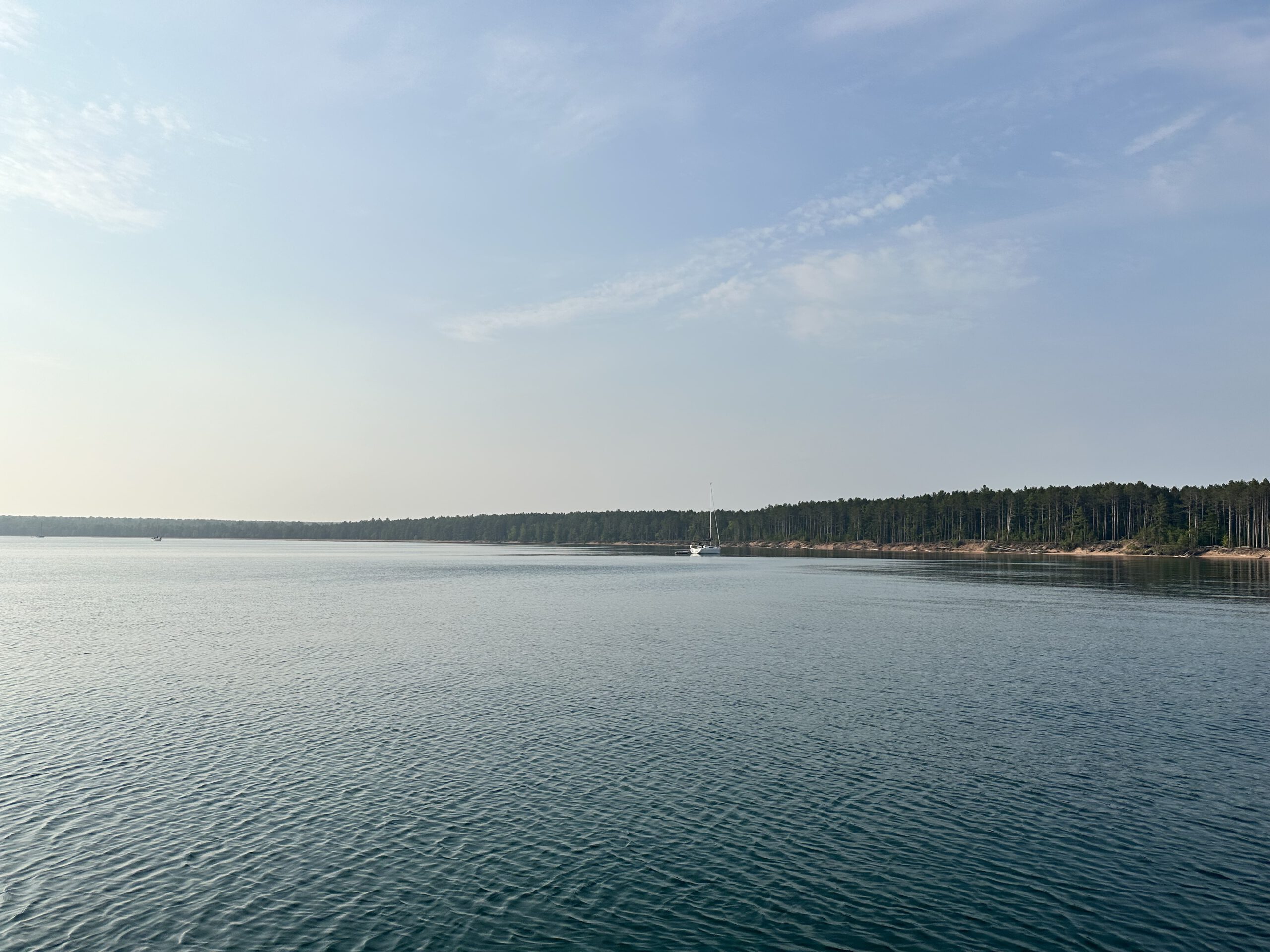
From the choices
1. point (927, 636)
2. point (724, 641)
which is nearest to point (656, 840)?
point (724, 641)

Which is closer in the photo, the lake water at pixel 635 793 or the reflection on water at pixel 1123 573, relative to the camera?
the lake water at pixel 635 793

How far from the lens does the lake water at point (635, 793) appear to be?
1853 cm

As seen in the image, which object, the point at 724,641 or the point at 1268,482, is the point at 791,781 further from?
the point at 1268,482

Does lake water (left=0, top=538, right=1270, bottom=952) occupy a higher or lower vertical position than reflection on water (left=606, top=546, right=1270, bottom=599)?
lower

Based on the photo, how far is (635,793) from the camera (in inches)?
1056

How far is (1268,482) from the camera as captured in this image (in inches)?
7219

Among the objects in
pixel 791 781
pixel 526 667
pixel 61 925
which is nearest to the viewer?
pixel 61 925

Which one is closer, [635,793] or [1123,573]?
[635,793]

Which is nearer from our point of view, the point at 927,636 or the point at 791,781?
the point at 791,781

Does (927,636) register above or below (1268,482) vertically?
below

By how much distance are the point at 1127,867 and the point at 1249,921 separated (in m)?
3.00

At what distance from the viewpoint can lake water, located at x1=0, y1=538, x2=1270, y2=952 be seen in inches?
730

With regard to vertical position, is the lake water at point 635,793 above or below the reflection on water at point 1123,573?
below

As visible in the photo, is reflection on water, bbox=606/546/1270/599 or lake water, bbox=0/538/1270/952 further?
reflection on water, bbox=606/546/1270/599
